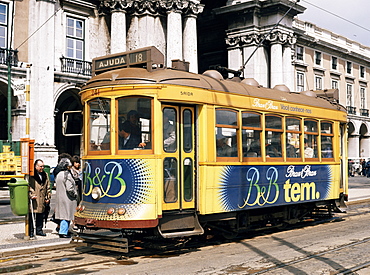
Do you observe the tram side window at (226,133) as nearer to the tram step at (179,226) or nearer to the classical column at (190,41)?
the tram step at (179,226)

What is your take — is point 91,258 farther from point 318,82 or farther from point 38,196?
point 318,82

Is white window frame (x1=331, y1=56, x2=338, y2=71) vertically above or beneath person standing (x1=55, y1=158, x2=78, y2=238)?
above

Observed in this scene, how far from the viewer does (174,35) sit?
3122 centimetres

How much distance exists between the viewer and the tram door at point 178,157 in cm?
925

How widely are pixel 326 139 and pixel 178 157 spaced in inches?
221

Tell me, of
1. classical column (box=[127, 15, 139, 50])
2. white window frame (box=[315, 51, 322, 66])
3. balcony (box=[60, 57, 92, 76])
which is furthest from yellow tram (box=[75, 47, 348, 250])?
white window frame (box=[315, 51, 322, 66])

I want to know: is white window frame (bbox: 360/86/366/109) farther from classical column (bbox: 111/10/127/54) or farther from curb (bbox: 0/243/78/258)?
curb (bbox: 0/243/78/258)

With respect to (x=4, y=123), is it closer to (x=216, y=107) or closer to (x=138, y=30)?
(x=138, y=30)

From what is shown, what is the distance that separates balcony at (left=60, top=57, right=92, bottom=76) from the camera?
1137 inches

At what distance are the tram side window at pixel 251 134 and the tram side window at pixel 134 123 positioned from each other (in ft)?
8.07

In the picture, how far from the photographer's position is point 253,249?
986 cm

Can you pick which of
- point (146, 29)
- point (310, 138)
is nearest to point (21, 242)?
point (310, 138)

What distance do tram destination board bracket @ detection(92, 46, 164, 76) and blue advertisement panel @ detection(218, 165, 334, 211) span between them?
98.4 inches

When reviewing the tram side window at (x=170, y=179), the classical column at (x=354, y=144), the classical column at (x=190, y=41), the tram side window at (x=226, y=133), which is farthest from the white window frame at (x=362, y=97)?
the tram side window at (x=170, y=179)
